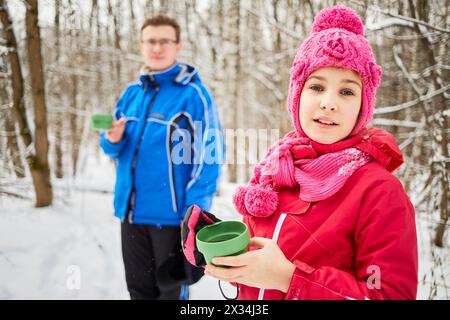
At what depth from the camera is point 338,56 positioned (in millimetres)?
995

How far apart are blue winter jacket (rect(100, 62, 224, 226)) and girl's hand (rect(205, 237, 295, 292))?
119 centimetres

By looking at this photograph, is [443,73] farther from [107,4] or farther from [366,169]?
[107,4]

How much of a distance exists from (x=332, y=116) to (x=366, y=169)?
8.4 inches

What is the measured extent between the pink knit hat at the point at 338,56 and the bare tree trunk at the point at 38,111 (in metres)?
1.81

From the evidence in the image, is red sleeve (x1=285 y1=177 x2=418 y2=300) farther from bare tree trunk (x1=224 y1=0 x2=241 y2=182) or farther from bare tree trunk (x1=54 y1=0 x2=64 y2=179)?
bare tree trunk (x1=224 y1=0 x2=241 y2=182)

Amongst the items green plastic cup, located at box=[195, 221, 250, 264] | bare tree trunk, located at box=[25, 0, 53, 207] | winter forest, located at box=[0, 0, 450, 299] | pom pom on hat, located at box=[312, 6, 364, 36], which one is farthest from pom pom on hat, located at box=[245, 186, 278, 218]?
bare tree trunk, located at box=[25, 0, 53, 207]

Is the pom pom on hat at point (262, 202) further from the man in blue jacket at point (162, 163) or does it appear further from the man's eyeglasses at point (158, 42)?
the man's eyeglasses at point (158, 42)

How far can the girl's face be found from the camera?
1007 millimetres

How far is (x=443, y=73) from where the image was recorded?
2719 mm

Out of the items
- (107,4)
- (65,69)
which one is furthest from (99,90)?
(107,4)

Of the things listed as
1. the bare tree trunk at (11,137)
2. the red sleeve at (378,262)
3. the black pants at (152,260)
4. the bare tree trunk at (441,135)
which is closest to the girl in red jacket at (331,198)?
the red sleeve at (378,262)

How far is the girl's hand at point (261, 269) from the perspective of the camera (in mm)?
882

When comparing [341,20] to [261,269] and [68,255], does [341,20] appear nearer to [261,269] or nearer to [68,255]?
[261,269]

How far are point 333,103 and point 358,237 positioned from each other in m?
0.45
